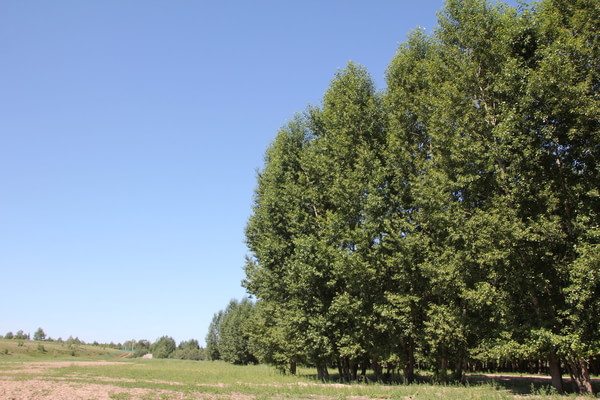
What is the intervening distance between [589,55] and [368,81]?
14777 millimetres

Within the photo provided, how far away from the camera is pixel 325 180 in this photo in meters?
27.4

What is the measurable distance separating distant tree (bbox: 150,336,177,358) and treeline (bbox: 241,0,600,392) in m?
167

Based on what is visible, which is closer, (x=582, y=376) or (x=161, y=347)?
(x=582, y=376)

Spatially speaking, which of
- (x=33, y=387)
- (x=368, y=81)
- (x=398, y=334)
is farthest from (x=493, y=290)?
(x=33, y=387)

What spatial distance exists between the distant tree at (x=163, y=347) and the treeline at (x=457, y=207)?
548 ft

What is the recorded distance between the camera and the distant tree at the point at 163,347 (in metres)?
173

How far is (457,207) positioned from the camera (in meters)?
20.6

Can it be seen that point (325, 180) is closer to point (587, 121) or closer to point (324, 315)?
point (324, 315)

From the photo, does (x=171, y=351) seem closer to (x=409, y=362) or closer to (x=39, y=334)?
(x=39, y=334)

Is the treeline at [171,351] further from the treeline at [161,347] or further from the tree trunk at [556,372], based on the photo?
the tree trunk at [556,372]

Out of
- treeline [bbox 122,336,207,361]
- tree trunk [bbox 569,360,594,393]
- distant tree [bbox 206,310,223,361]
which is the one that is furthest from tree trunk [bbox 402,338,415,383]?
treeline [bbox 122,336,207,361]

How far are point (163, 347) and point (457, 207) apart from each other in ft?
617

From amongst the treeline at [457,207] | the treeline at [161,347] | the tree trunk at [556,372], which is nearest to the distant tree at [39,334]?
the treeline at [161,347]

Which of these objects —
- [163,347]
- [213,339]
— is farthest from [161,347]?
[213,339]
